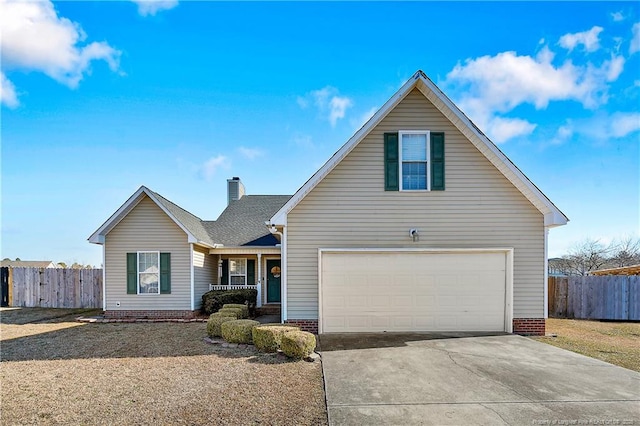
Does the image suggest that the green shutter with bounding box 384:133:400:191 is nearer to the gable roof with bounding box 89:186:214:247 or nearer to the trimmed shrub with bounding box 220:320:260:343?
the trimmed shrub with bounding box 220:320:260:343

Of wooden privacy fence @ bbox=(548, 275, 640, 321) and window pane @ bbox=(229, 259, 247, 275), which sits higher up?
window pane @ bbox=(229, 259, 247, 275)

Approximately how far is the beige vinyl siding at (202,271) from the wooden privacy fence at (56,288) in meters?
5.74

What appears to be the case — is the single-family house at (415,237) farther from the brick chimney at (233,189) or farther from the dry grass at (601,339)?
the brick chimney at (233,189)

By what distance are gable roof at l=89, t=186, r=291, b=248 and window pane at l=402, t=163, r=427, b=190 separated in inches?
294

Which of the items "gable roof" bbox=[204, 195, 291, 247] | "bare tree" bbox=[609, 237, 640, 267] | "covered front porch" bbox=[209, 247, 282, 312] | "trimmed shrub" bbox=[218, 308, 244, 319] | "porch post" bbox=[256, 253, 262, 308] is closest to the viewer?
"trimmed shrub" bbox=[218, 308, 244, 319]

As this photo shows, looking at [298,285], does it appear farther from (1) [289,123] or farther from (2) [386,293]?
(1) [289,123]

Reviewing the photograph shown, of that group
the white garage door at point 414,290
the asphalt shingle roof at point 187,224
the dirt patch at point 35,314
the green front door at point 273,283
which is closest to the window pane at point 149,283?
the asphalt shingle roof at point 187,224

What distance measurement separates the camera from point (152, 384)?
6016mm

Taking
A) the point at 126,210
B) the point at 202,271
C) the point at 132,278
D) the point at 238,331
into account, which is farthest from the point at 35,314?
the point at 238,331

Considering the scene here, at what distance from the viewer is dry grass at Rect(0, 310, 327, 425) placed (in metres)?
4.80

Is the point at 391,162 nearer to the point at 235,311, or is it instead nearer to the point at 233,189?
the point at 235,311

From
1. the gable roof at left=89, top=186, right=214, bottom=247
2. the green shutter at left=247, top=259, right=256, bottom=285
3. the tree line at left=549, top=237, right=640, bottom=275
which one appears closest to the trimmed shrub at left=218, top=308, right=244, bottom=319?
the gable roof at left=89, top=186, right=214, bottom=247

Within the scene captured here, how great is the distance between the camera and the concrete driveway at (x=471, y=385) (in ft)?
15.4

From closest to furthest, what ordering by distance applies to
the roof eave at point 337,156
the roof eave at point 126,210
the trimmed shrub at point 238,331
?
the trimmed shrub at point 238,331
the roof eave at point 337,156
the roof eave at point 126,210
